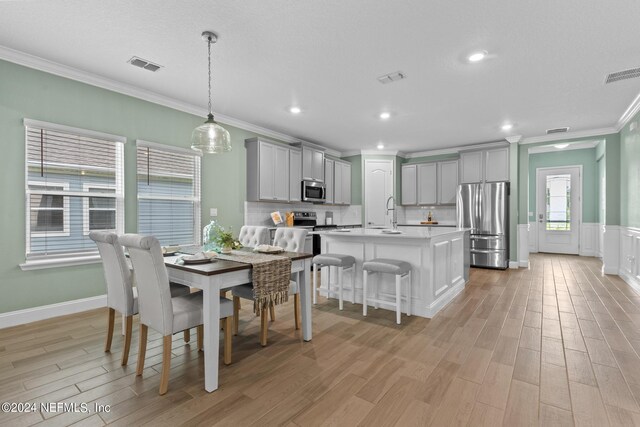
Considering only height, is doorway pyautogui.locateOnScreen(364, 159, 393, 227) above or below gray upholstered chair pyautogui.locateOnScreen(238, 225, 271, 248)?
above

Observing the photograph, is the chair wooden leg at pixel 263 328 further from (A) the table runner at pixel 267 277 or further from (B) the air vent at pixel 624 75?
(B) the air vent at pixel 624 75

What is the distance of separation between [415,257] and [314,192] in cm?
329

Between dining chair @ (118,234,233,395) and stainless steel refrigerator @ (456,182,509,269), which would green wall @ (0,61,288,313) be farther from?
stainless steel refrigerator @ (456,182,509,269)

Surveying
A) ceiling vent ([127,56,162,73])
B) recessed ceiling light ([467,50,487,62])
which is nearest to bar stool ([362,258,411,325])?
recessed ceiling light ([467,50,487,62])

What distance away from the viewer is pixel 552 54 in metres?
3.00

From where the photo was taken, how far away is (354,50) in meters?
2.96

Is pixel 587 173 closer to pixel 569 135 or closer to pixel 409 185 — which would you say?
pixel 569 135

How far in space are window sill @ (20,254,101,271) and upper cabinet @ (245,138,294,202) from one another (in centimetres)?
239

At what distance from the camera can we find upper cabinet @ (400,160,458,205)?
7199 millimetres

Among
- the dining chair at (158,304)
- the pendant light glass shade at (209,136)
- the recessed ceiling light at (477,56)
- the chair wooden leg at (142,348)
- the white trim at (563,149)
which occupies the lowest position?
the chair wooden leg at (142,348)

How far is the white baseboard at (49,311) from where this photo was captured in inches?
119

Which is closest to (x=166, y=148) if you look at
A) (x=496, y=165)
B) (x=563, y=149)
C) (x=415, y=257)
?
(x=415, y=257)

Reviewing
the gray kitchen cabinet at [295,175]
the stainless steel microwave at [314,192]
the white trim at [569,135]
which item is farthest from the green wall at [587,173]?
the gray kitchen cabinet at [295,175]

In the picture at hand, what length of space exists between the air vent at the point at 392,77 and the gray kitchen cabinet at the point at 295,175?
2599mm
